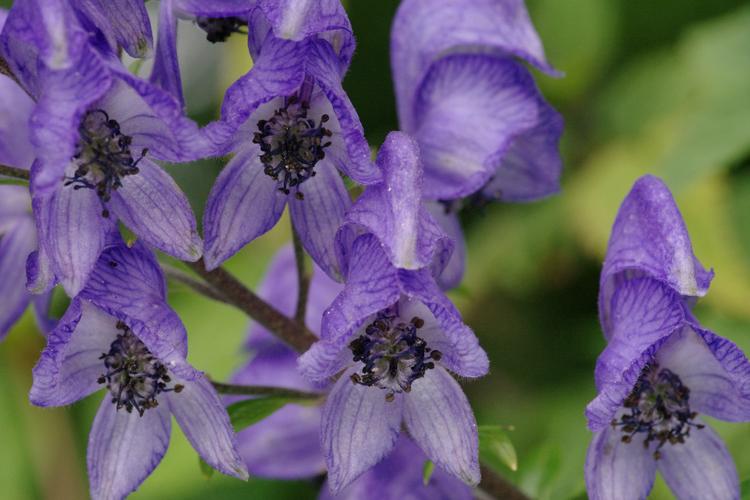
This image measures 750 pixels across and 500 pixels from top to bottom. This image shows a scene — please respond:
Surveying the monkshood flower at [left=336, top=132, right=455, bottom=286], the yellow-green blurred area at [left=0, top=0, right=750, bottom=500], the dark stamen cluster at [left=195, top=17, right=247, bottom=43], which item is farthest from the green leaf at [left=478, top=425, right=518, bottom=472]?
the yellow-green blurred area at [left=0, top=0, right=750, bottom=500]

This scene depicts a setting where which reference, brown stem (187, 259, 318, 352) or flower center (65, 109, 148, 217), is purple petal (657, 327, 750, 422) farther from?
flower center (65, 109, 148, 217)

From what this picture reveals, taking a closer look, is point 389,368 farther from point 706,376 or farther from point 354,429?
point 706,376

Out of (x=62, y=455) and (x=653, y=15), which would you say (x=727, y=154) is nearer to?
(x=653, y=15)

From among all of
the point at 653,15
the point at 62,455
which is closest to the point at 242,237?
the point at 62,455

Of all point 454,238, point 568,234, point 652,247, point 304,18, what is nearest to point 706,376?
point 652,247

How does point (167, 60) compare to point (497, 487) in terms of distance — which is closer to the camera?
point (167, 60)

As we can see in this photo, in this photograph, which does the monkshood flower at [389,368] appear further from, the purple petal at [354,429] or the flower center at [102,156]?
the flower center at [102,156]
